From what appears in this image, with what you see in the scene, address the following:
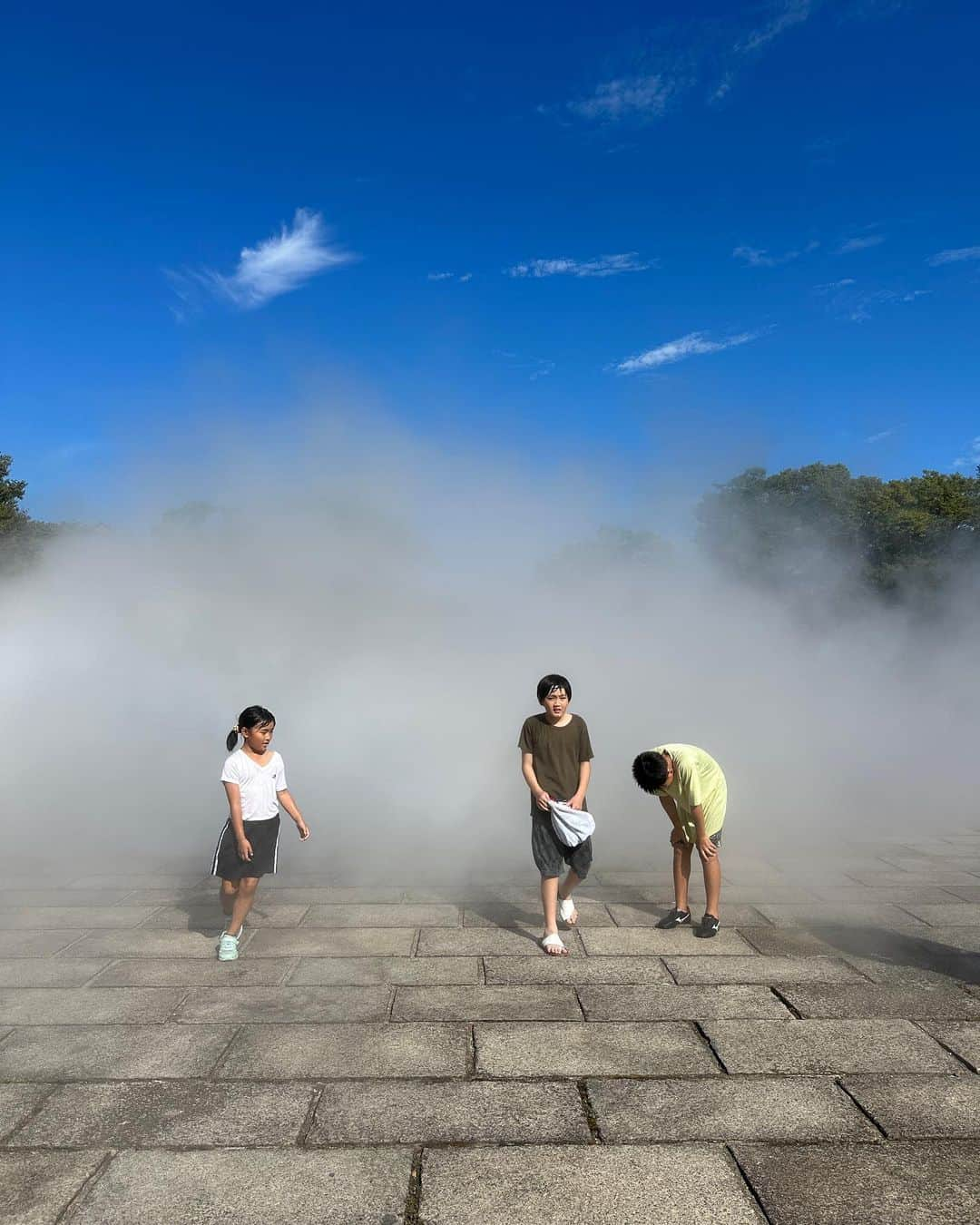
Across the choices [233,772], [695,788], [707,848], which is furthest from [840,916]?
[233,772]

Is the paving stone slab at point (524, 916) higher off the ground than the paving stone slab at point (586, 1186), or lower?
higher

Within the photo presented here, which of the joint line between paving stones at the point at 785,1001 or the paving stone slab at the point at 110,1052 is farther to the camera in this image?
the joint line between paving stones at the point at 785,1001

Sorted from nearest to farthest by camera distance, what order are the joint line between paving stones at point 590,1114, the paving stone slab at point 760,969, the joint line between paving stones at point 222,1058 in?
the joint line between paving stones at point 590,1114
the joint line between paving stones at point 222,1058
the paving stone slab at point 760,969

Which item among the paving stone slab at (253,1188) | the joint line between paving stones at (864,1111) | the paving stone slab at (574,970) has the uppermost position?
the paving stone slab at (574,970)

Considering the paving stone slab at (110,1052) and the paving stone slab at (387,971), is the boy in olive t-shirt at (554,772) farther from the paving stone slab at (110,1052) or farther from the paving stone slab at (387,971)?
the paving stone slab at (110,1052)

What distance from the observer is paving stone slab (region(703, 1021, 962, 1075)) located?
3.81 meters

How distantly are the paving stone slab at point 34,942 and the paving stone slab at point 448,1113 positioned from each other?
2921 millimetres

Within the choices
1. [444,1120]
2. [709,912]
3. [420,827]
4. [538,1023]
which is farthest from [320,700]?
[444,1120]

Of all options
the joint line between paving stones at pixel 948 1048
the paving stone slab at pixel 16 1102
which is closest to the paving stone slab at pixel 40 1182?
the paving stone slab at pixel 16 1102

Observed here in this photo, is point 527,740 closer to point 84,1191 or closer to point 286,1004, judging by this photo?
point 286,1004

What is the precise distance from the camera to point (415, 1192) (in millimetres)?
2898

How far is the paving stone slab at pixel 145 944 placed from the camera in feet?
18.0

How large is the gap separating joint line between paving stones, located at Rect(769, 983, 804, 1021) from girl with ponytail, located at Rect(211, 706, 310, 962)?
2.95 metres

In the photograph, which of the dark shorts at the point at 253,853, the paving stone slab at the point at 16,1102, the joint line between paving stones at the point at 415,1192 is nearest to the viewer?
the joint line between paving stones at the point at 415,1192
